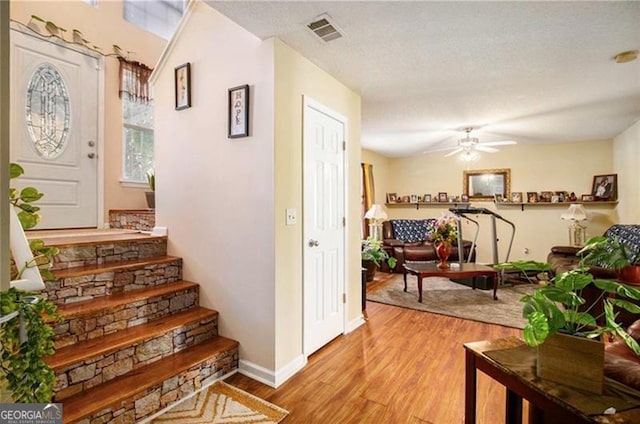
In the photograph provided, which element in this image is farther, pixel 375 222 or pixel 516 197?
pixel 375 222

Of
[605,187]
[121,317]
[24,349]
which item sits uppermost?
[605,187]

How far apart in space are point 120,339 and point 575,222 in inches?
269

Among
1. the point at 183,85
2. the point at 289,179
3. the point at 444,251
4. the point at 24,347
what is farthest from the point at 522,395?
the point at 444,251

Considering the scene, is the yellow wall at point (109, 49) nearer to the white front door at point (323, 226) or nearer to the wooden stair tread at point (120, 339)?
the wooden stair tread at point (120, 339)

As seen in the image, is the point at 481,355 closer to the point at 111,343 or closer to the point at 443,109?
the point at 111,343

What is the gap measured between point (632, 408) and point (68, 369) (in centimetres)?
239

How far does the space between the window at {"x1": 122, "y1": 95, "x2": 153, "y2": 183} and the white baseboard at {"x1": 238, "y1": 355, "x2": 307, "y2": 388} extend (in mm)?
3090

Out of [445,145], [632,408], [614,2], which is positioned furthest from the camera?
[445,145]

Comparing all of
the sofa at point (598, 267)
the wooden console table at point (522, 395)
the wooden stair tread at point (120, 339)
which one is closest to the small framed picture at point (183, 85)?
the wooden stair tread at point (120, 339)

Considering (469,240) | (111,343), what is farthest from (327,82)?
(469,240)

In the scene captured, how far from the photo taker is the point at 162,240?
280 centimetres

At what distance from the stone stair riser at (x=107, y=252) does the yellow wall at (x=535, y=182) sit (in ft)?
16.9

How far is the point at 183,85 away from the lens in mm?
2658

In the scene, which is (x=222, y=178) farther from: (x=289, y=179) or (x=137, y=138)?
(x=137, y=138)
